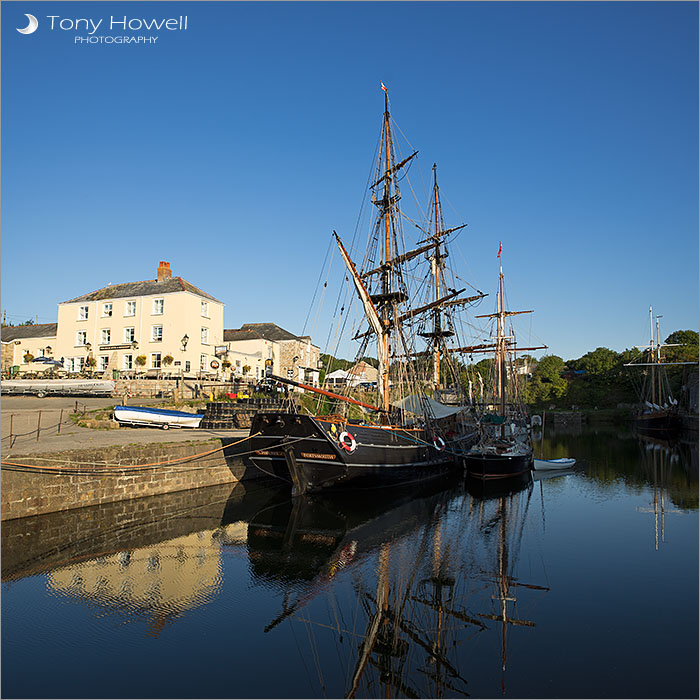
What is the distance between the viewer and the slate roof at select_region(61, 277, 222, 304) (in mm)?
41481

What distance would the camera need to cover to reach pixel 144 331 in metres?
40.8

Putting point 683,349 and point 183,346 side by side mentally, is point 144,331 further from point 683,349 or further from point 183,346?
point 683,349

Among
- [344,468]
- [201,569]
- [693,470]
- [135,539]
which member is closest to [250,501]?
[344,468]

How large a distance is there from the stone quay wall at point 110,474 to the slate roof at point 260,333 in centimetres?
2776

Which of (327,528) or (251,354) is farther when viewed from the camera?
(251,354)

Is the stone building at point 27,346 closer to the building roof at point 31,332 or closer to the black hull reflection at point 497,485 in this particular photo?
the building roof at point 31,332

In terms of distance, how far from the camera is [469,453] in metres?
25.7

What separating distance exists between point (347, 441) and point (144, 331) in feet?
92.1

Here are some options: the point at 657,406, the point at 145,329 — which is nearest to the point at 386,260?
the point at 145,329

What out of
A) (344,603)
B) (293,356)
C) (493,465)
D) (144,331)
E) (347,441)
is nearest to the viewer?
(344,603)

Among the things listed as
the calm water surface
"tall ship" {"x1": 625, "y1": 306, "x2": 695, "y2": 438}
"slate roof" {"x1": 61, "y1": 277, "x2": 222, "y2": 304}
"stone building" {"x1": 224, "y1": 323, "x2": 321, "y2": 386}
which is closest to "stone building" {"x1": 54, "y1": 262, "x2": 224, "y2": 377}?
"slate roof" {"x1": 61, "y1": 277, "x2": 222, "y2": 304}

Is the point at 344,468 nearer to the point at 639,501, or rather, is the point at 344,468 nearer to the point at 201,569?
the point at 201,569

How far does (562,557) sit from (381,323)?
1351cm

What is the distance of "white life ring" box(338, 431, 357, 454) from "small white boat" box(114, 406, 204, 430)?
36.9ft
